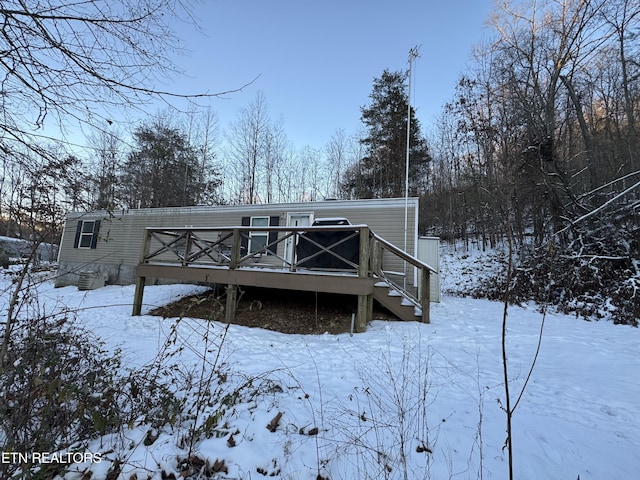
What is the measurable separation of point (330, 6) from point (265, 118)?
10941mm

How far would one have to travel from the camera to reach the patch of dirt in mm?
5312

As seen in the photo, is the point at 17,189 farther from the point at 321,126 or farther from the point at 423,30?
the point at 321,126

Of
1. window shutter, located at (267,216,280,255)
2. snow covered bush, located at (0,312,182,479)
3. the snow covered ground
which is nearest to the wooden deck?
the snow covered ground

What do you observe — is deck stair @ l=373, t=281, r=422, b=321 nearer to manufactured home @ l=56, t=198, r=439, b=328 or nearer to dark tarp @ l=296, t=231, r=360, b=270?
manufactured home @ l=56, t=198, r=439, b=328

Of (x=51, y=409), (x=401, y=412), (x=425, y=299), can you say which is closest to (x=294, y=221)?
(x=425, y=299)

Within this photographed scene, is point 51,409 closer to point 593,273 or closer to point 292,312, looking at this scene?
point 292,312

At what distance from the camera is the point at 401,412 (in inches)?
82.6

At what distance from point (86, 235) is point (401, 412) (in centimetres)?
1520

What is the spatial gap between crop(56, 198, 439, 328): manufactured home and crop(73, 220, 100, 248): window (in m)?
0.05

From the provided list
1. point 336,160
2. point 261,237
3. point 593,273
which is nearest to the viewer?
point 593,273

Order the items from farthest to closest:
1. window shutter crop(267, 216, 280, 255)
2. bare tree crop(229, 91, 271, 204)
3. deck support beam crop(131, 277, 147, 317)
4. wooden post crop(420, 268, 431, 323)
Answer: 1. bare tree crop(229, 91, 271, 204)
2. window shutter crop(267, 216, 280, 255)
3. deck support beam crop(131, 277, 147, 317)
4. wooden post crop(420, 268, 431, 323)

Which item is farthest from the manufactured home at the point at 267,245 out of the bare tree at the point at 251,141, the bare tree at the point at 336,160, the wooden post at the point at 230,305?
the bare tree at the point at 336,160

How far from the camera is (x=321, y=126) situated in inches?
662

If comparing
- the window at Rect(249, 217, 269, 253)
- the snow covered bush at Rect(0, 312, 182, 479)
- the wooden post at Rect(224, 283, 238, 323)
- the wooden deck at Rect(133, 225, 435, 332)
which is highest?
the window at Rect(249, 217, 269, 253)
